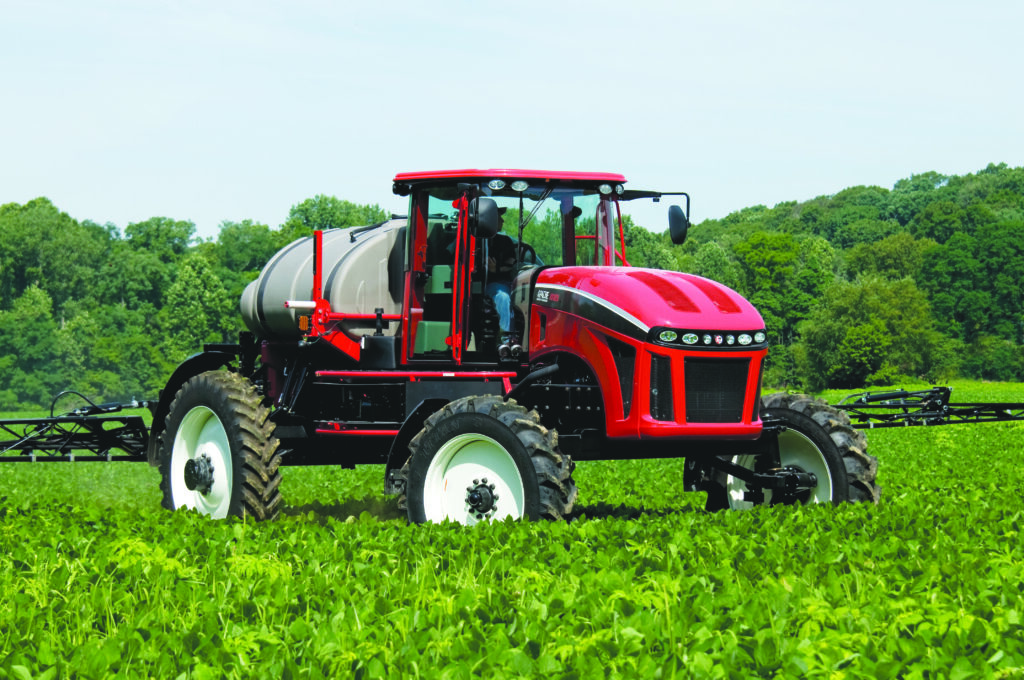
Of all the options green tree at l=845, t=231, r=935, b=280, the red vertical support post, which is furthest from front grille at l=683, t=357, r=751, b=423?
green tree at l=845, t=231, r=935, b=280

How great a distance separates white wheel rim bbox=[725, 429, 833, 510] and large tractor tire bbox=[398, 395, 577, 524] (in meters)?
2.62

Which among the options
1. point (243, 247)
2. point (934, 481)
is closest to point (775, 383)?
point (243, 247)

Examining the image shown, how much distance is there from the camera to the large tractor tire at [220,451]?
10.8 metres

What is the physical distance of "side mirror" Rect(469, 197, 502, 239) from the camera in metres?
9.57

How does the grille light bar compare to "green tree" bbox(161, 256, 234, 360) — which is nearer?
the grille light bar

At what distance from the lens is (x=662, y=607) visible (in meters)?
5.97

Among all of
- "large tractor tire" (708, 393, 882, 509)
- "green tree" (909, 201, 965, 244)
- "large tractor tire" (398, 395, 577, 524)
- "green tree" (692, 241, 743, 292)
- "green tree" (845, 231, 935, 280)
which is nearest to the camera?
"large tractor tire" (398, 395, 577, 524)

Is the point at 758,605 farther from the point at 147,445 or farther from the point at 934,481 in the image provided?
the point at 934,481

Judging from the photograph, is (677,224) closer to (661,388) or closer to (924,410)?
(661,388)

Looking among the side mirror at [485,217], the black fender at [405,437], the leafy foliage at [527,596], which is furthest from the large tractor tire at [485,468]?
the side mirror at [485,217]

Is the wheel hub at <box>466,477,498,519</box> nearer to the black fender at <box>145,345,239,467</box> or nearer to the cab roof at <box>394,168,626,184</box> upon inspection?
the cab roof at <box>394,168,626,184</box>

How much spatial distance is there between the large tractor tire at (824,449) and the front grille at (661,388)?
168 cm

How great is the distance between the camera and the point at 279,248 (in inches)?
3155

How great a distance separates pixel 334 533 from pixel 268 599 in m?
2.56
